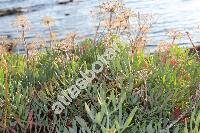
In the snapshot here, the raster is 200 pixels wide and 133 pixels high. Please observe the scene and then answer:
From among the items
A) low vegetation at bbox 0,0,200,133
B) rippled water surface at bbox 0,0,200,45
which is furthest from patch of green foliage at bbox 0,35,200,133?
rippled water surface at bbox 0,0,200,45

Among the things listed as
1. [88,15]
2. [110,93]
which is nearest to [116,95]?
[110,93]

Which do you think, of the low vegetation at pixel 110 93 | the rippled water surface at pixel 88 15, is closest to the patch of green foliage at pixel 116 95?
the low vegetation at pixel 110 93

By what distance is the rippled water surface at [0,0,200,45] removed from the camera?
4.73 metres

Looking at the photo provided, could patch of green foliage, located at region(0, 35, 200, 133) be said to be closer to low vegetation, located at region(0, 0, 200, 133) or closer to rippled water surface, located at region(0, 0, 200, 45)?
low vegetation, located at region(0, 0, 200, 133)

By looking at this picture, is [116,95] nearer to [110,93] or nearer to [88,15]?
[110,93]

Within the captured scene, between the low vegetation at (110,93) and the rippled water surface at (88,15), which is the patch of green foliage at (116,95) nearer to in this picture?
the low vegetation at (110,93)

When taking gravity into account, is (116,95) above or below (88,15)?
above

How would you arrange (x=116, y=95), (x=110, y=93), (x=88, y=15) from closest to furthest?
(x=116, y=95)
(x=110, y=93)
(x=88, y=15)

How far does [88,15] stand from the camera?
5582 millimetres

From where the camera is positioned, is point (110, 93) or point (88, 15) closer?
point (110, 93)

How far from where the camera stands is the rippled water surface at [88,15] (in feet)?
15.5

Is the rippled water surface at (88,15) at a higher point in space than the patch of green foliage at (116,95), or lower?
lower

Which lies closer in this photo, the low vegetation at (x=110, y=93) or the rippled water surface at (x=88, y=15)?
the low vegetation at (x=110, y=93)

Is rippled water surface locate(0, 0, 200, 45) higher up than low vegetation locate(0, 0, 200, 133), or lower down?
lower down
